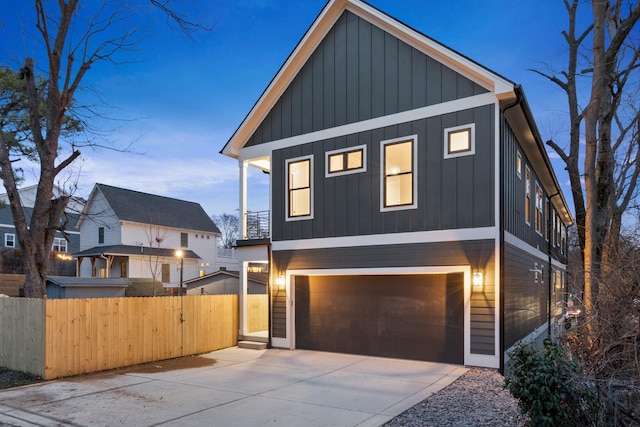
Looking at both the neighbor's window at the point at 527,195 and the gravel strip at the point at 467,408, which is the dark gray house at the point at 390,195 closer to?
the neighbor's window at the point at 527,195

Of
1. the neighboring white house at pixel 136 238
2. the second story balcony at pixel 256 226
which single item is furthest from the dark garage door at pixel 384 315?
the neighboring white house at pixel 136 238

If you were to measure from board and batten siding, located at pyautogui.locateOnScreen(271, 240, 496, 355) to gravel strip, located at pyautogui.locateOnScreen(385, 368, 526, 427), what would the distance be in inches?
52.6

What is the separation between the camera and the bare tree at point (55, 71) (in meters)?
Result: 10.2

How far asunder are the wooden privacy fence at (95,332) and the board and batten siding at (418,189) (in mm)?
3403

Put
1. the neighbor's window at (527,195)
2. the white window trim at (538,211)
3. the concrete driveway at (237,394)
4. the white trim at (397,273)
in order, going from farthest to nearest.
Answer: the white window trim at (538,211), the neighbor's window at (527,195), the white trim at (397,273), the concrete driveway at (237,394)

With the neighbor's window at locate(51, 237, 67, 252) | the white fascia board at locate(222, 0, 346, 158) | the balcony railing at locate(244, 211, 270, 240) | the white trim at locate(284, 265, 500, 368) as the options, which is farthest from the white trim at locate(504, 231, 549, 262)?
the neighbor's window at locate(51, 237, 67, 252)

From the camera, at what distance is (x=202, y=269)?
110ft

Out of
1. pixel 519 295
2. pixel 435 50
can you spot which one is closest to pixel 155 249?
pixel 519 295

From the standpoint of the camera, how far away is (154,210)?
1238 inches

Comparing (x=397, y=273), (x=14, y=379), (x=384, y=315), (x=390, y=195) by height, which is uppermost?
(x=390, y=195)

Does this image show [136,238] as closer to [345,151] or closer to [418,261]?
[345,151]

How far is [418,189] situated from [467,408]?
5.14 meters

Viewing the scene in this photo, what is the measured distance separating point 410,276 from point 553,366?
20.2 ft

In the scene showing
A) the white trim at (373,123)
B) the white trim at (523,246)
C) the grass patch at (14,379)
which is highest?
the white trim at (373,123)
